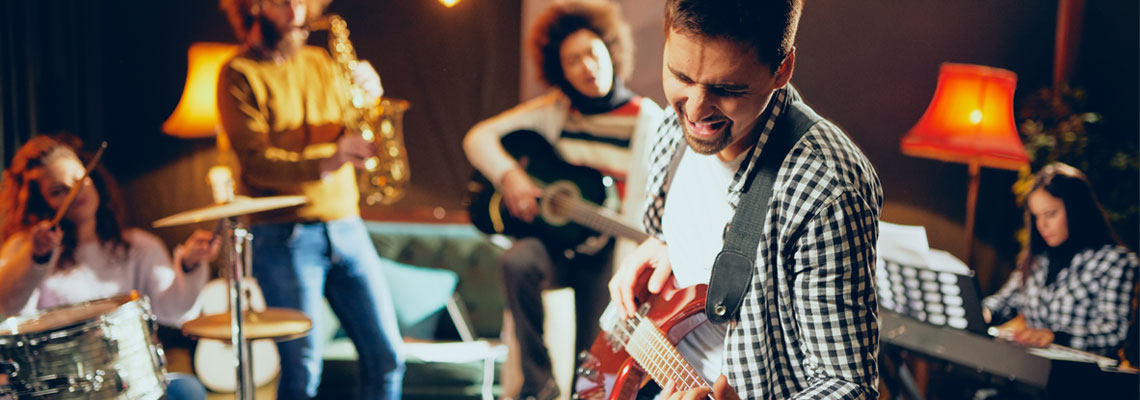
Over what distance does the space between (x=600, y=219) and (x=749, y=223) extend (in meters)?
1.38

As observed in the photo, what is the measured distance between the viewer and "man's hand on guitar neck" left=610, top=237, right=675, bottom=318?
69.7 inches

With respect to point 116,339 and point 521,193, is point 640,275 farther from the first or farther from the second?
point 116,339

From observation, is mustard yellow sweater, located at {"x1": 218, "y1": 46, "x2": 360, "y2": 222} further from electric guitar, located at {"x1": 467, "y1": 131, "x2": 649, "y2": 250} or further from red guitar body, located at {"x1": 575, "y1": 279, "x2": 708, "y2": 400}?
red guitar body, located at {"x1": 575, "y1": 279, "x2": 708, "y2": 400}

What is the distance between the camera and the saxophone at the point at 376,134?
9.70ft

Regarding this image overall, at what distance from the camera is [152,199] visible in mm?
3291

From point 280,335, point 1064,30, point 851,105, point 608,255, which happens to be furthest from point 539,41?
point 1064,30

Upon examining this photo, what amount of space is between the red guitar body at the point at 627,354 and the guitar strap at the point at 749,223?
114 mm

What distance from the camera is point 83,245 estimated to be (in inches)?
115

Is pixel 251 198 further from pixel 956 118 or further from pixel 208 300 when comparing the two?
pixel 956 118

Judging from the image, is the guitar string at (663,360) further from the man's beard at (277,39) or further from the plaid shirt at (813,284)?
the man's beard at (277,39)

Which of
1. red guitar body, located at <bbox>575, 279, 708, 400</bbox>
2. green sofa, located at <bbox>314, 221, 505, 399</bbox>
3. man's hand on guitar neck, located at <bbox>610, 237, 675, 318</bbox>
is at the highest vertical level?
man's hand on guitar neck, located at <bbox>610, 237, 675, 318</bbox>

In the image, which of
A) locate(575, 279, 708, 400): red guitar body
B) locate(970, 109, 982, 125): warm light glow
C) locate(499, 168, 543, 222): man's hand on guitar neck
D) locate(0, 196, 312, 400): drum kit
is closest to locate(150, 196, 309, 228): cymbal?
locate(0, 196, 312, 400): drum kit

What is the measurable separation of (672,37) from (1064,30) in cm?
257

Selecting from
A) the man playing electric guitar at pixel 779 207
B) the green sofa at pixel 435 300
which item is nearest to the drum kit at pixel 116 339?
the green sofa at pixel 435 300
